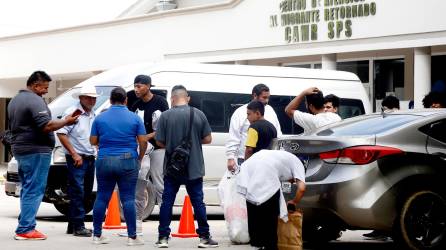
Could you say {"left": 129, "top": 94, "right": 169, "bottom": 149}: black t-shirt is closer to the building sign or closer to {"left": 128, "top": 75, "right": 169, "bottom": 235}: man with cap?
{"left": 128, "top": 75, "right": 169, "bottom": 235}: man with cap

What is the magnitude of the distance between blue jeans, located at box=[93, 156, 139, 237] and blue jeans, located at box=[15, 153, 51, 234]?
0.80 metres

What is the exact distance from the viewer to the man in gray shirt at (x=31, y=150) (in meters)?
12.8

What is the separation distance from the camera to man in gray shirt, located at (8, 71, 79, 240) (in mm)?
12844

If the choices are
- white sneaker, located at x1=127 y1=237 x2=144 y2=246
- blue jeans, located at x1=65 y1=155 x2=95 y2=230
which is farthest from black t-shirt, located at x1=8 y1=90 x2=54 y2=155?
white sneaker, located at x1=127 y1=237 x2=144 y2=246

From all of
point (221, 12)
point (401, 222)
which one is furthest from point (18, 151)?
point (221, 12)

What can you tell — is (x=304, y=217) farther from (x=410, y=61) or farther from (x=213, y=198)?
(x=410, y=61)

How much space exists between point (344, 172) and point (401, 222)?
29.4 inches

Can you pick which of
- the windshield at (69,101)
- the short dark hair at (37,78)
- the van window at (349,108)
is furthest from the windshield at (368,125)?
the van window at (349,108)

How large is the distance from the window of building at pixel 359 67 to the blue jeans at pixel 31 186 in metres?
15.4

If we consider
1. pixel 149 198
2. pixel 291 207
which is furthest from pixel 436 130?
pixel 149 198

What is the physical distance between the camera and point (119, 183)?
1248 cm

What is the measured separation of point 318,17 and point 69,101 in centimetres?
1087

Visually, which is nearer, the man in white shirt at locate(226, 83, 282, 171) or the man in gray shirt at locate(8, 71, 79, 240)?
the man in gray shirt at locate(8, 71, 79, 240)

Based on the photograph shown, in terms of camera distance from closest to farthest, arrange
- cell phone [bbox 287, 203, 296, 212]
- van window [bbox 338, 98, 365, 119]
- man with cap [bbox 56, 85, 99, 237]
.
Answer: cell phone [bbox 287, 203, 296, 212], man with cap [bbox 56, 85, 99, 237], van window [bbox 338, 98, 365, 119]
